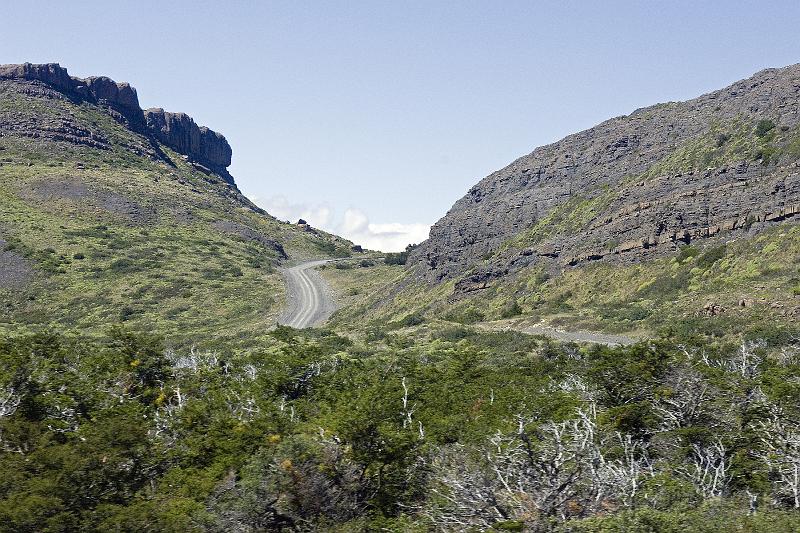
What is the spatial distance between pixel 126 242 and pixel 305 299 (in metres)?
34.8

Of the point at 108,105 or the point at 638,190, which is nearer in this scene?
the point at 638,190

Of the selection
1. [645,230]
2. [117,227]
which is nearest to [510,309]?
[645,230]

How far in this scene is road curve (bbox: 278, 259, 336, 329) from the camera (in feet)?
242

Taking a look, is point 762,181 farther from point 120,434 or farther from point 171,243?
point 171,243

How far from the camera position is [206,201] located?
14000 centimetres

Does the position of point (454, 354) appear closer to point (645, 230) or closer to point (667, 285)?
point (667, 285)

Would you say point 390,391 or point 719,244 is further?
point 719,244

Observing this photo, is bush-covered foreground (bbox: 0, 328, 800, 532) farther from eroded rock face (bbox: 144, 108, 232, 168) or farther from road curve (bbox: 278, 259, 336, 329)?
eroded rock face (bbox: 144, 108, 232, 168)

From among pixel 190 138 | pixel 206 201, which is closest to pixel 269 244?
pixel 206 201

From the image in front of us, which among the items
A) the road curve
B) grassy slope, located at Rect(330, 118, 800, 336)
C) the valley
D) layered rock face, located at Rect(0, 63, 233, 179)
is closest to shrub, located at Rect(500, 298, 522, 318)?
grassy slope, located at Rect(330, 118, 800, 336)

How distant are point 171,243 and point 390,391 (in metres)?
93.0

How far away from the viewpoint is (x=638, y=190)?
63344 mm

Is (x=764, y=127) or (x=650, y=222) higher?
(x=764, y=127)

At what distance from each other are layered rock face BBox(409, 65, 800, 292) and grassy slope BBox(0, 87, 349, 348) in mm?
27821
